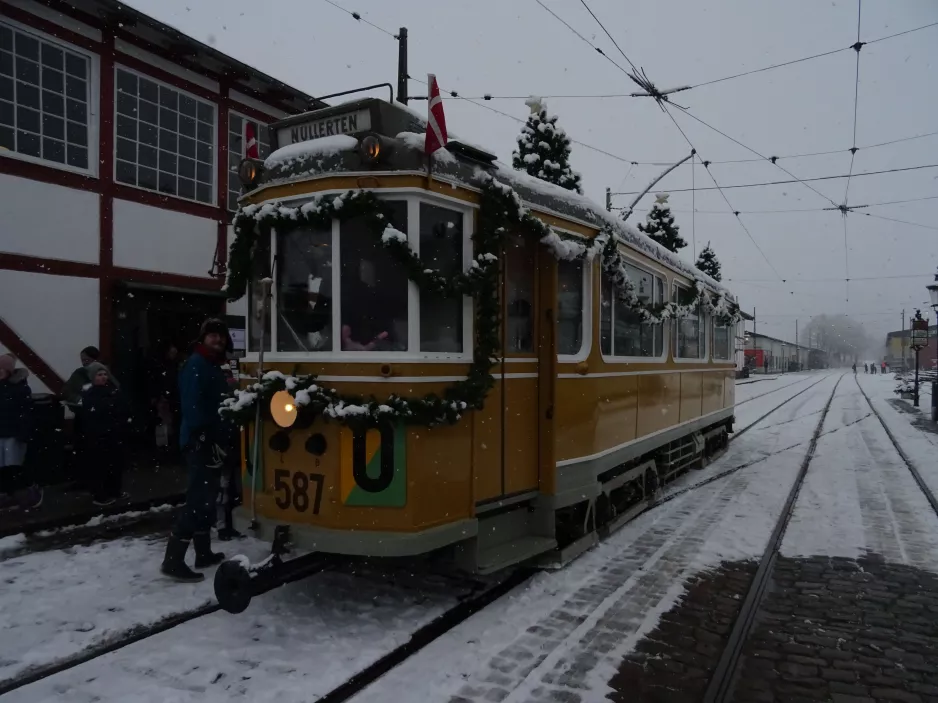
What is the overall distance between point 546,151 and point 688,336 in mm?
12420

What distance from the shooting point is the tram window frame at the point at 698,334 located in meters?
9.14

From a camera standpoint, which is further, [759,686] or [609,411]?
[609,411]

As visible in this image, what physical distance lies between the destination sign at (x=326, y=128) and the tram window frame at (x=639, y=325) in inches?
110

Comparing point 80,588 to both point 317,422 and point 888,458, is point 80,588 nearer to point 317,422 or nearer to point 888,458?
point 317,422

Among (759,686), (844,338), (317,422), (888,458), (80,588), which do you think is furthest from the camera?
(844,338)

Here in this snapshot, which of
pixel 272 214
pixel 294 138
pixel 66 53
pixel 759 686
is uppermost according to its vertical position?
pixel 66 53

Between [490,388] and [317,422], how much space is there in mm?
1222

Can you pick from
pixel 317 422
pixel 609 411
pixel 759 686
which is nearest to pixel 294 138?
pixel 317 422

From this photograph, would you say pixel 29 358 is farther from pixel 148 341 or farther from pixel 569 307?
pixel 569 307

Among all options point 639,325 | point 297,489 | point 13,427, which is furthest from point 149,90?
point 297,489

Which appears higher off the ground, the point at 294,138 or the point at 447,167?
the point at 294,138

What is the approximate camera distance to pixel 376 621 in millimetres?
4715

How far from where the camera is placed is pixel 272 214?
4848 mm

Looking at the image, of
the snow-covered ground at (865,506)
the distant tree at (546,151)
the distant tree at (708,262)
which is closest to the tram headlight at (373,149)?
the snow-covered ground at (865,506)
